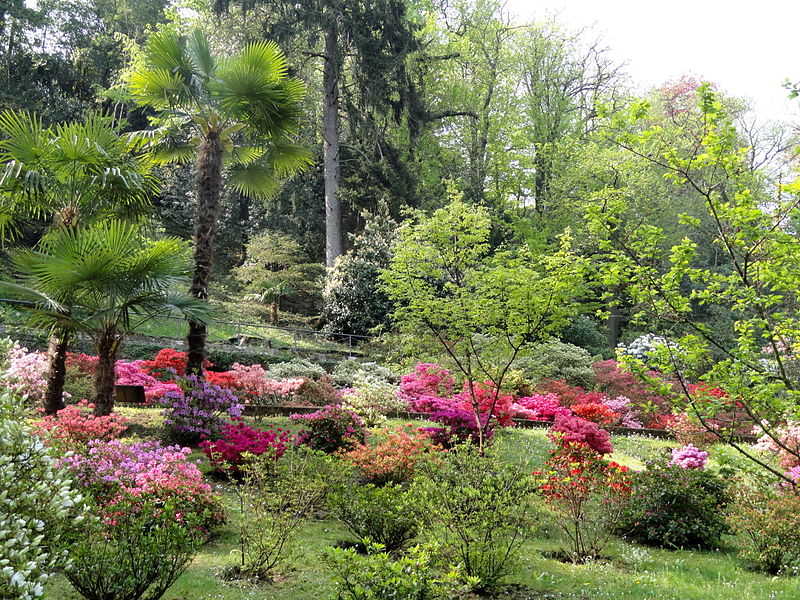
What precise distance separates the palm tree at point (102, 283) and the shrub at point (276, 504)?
3353 mm

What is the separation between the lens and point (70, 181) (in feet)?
28.9

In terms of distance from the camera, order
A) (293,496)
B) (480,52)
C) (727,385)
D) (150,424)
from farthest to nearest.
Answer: (480,52) < (150,424) < (293,496) < (727,385)

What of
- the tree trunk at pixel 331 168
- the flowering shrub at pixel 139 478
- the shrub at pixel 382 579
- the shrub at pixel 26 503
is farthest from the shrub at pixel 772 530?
the tree trunk at pixel 331 168

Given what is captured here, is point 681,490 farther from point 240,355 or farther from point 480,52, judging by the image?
point 480,52

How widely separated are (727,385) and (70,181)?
910 cm

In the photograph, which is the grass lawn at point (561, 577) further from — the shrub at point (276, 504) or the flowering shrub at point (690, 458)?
the flowering shrub at point (690, 458)

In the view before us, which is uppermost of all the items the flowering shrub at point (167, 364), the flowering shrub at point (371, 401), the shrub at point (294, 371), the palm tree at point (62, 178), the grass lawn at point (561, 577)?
the palm tree at point (62, 178)

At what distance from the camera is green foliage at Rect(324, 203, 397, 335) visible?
20578 millimetres

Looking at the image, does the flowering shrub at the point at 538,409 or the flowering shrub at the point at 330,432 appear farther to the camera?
the flowering shrub at the point at 538,409

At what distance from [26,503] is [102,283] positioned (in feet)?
17.2

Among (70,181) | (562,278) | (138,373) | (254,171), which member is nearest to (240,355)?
(138,373)

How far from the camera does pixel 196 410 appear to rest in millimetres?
9516

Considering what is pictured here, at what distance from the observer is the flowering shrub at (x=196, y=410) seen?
30.9 ft

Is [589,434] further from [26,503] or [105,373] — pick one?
[26,503]
